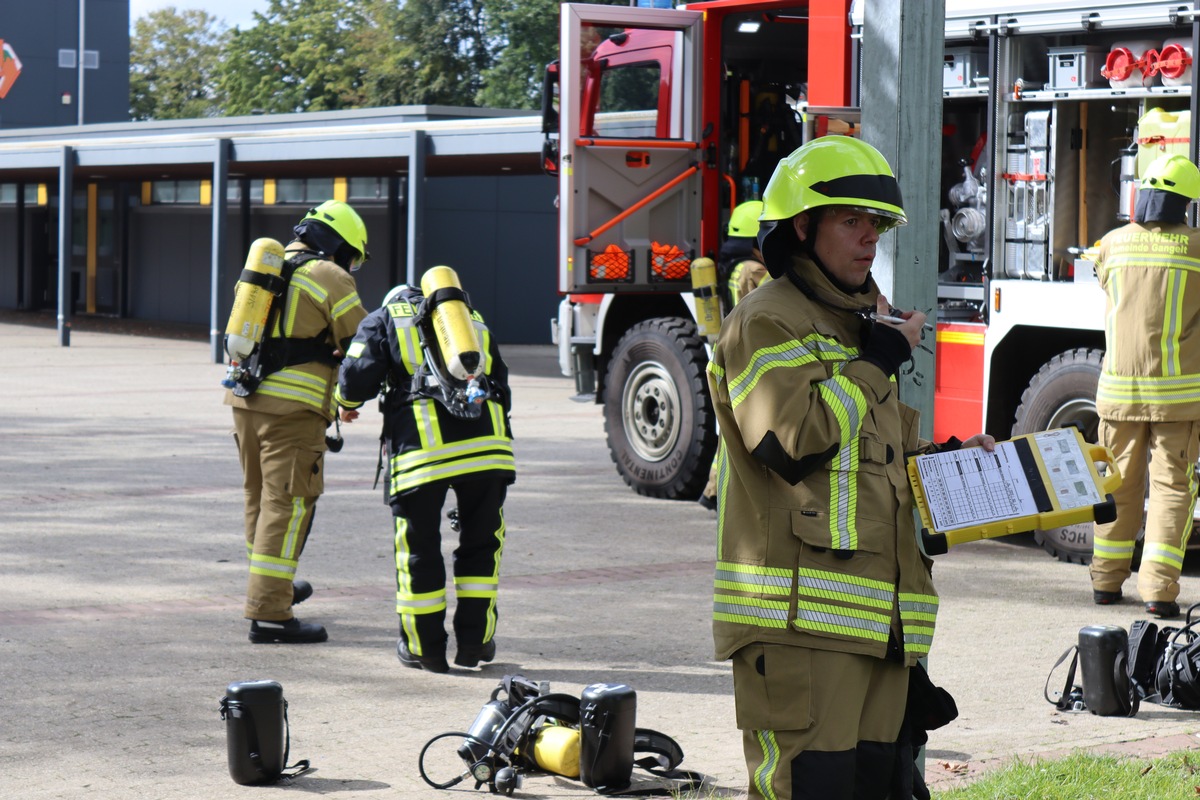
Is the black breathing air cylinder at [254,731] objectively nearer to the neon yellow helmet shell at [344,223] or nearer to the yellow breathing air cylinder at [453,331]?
the yellow breathing air cylinder at [453,331]

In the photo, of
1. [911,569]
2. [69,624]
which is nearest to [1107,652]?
[911,569]

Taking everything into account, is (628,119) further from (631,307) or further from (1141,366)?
(1141,366)

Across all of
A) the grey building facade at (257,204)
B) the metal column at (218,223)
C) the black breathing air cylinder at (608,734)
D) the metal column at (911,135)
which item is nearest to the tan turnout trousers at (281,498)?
the black breathing air cylinder at (608,734)

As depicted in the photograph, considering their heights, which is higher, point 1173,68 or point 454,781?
point 1173,68

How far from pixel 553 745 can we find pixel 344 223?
3.08 metres

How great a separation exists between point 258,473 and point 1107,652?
3696 mm

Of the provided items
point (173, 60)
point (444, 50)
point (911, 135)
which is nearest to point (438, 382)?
point (911, 135)

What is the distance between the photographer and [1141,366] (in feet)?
25.6

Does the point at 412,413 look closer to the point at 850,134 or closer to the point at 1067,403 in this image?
the point at 850,134

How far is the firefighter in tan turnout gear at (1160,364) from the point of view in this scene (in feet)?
25.3

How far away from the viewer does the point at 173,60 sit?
83938 millimetres

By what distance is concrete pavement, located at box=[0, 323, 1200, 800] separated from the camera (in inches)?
217

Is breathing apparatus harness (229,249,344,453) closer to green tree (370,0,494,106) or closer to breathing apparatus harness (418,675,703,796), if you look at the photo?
breathing apparatus harness (418,675,703,796)

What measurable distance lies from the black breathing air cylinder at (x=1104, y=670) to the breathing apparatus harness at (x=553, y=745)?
1627 mm
